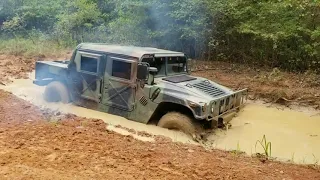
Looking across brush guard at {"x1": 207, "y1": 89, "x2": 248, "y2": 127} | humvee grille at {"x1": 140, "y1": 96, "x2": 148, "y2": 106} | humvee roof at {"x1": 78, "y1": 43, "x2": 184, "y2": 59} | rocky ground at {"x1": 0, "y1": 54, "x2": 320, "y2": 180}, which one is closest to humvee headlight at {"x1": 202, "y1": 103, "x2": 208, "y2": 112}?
brush guard at {"x1": 207, "y1": 89, "x2": 248, "y2": 127}

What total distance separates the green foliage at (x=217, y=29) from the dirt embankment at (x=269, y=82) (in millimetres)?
699

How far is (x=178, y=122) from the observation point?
276 inches

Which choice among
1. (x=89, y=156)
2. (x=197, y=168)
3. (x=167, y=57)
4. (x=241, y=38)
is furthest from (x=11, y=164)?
(x=241, y=38)

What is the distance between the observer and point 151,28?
15281 mm

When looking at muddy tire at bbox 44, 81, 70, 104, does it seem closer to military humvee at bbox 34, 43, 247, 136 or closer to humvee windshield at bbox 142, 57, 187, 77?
military humvee at bbox 34, 43, 247, 136

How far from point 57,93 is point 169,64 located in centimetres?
276

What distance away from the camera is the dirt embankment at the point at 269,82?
33.3ft

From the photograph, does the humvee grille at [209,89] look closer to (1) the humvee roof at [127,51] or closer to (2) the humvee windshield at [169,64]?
(2) the humvee windshield at [169,64]

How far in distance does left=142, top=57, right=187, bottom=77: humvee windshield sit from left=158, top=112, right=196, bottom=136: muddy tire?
101 cm

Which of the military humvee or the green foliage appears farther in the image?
the green foliage

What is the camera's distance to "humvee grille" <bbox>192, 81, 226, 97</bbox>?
7492mm

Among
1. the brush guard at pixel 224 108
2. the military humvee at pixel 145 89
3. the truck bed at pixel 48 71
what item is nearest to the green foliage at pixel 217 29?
the brush guard at pixel 224 108

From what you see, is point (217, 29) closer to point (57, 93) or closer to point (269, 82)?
point (269, 82)

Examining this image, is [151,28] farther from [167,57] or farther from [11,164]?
[11,164]
